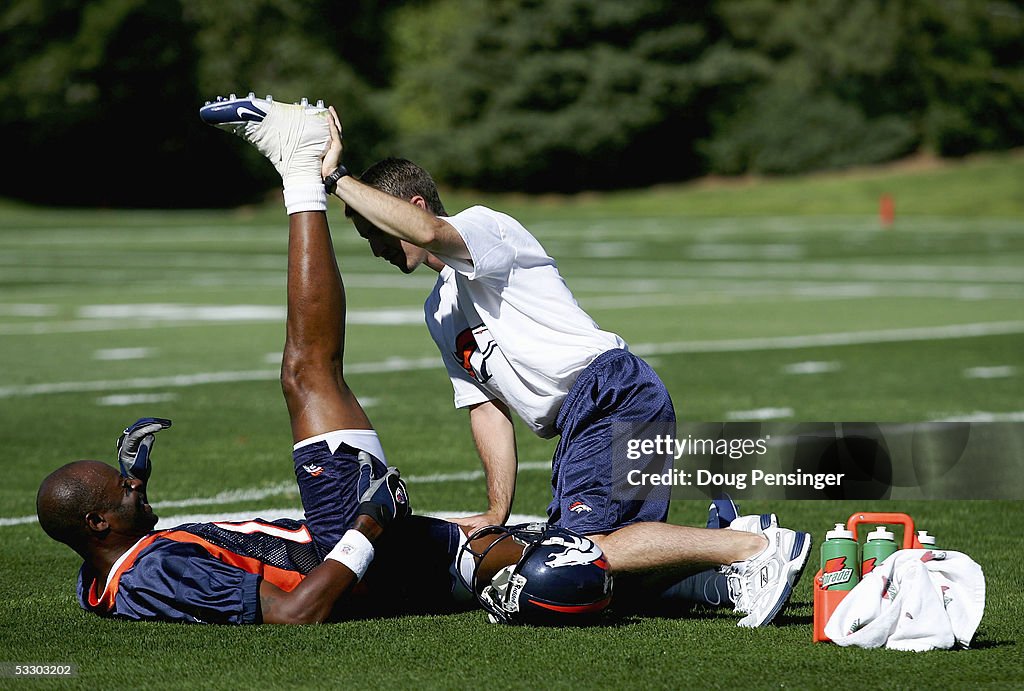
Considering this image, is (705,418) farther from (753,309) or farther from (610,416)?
(753,309)

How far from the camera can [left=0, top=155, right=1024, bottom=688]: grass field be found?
5.18 meters

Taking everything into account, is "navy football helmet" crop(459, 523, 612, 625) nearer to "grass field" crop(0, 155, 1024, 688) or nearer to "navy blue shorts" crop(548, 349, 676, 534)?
"grass field" crop(0, 155, 1024, 688)

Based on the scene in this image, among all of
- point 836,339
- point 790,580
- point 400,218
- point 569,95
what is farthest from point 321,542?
point 569,95

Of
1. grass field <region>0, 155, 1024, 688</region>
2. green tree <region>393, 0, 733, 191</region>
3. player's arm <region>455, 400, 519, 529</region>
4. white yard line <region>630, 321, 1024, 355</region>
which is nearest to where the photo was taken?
grass field <region>0, 155, 1024, 688</region>

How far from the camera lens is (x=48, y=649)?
5.39m

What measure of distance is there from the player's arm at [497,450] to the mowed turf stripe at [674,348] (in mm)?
6971

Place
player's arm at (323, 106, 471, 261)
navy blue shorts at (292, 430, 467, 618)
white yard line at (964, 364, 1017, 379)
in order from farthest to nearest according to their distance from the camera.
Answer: white yard line at (964, 364, 1017, 379)
navy blue shorts at (292, 430, 467, 618)
player's arm at (323, 106, 471, 261)

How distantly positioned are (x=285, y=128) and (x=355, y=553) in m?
1.49

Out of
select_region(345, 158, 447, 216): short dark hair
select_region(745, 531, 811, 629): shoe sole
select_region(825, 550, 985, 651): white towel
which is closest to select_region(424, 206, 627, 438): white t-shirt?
select_region(345, 158, 447, 216): short dark hair

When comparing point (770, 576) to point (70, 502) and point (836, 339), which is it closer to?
point (70, 502)

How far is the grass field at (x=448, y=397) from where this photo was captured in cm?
518

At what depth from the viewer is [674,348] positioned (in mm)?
16281

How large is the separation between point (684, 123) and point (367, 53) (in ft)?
65.0

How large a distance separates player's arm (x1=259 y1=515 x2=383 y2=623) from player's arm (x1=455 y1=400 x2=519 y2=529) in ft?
3.13
